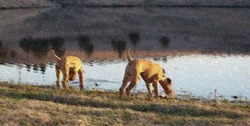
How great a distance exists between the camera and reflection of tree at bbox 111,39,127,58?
42.8 m

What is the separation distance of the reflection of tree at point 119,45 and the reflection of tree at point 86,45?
1992mm

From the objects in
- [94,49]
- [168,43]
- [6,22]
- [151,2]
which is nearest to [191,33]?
[168,43]

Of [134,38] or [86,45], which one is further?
[134,38]

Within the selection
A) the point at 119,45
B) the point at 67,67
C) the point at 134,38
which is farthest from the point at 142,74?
the point at 134,38

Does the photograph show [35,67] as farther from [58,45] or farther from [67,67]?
[58,45]

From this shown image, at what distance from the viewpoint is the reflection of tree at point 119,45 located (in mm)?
42825

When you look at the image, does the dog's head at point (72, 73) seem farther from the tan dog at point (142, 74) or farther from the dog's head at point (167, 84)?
the dog's head at point (167, 84)

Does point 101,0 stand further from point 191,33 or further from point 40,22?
point 191,33

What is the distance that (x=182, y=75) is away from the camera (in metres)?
29.5

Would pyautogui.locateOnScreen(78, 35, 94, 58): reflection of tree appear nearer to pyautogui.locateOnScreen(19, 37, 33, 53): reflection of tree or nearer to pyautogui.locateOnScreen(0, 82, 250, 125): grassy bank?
pyautogui.locateOnScreen(19, 37, 33, 53): reflection of tree

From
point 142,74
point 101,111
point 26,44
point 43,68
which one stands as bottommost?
point 101,111

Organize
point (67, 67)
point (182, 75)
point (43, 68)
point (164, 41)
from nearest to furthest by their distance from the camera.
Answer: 1. point (67, 67)
2. point (182, 75)
3. point (43, 68)
4. point (164, 41)

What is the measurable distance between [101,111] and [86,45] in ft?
108

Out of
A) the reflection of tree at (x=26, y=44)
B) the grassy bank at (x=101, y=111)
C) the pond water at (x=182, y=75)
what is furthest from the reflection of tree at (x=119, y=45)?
the grassy bank at (x=101, y=111)
